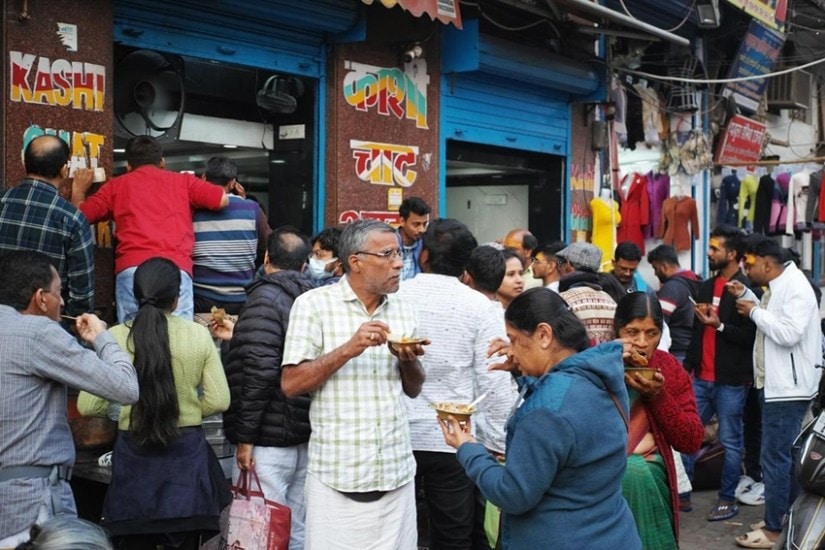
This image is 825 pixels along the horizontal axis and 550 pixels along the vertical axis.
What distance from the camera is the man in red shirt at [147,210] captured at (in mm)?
6281

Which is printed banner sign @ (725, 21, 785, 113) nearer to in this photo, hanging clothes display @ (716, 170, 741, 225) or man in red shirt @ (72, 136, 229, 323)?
hanging clothes display @ (716, 170, 741, 225)

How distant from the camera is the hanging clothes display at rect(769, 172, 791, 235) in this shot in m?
15.2

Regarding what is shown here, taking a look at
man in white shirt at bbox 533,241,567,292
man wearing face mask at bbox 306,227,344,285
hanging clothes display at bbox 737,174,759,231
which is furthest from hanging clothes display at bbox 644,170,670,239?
man wearing face mask at bbox 306,227,344,285

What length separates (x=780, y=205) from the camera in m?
15.3

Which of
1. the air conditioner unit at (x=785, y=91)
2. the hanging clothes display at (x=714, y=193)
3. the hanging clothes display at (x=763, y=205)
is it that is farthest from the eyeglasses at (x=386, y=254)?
the air conditioner unit at (x=785, y=91)

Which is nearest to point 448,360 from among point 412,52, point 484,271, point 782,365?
point 484,271

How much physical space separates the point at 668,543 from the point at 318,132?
18.0 feet

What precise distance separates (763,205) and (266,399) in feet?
40.1

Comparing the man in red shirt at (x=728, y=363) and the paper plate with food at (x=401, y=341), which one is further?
the man in red shirt at (x=728, y=363)

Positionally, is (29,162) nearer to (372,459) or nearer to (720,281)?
(372,459)

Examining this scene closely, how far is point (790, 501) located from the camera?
24.0 ft

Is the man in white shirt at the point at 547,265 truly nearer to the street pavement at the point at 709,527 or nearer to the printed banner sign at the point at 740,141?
the street pavement at the point at 709,527

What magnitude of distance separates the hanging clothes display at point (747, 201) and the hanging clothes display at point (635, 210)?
2.62m

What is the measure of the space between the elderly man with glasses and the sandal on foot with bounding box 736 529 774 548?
3881 millimetres
